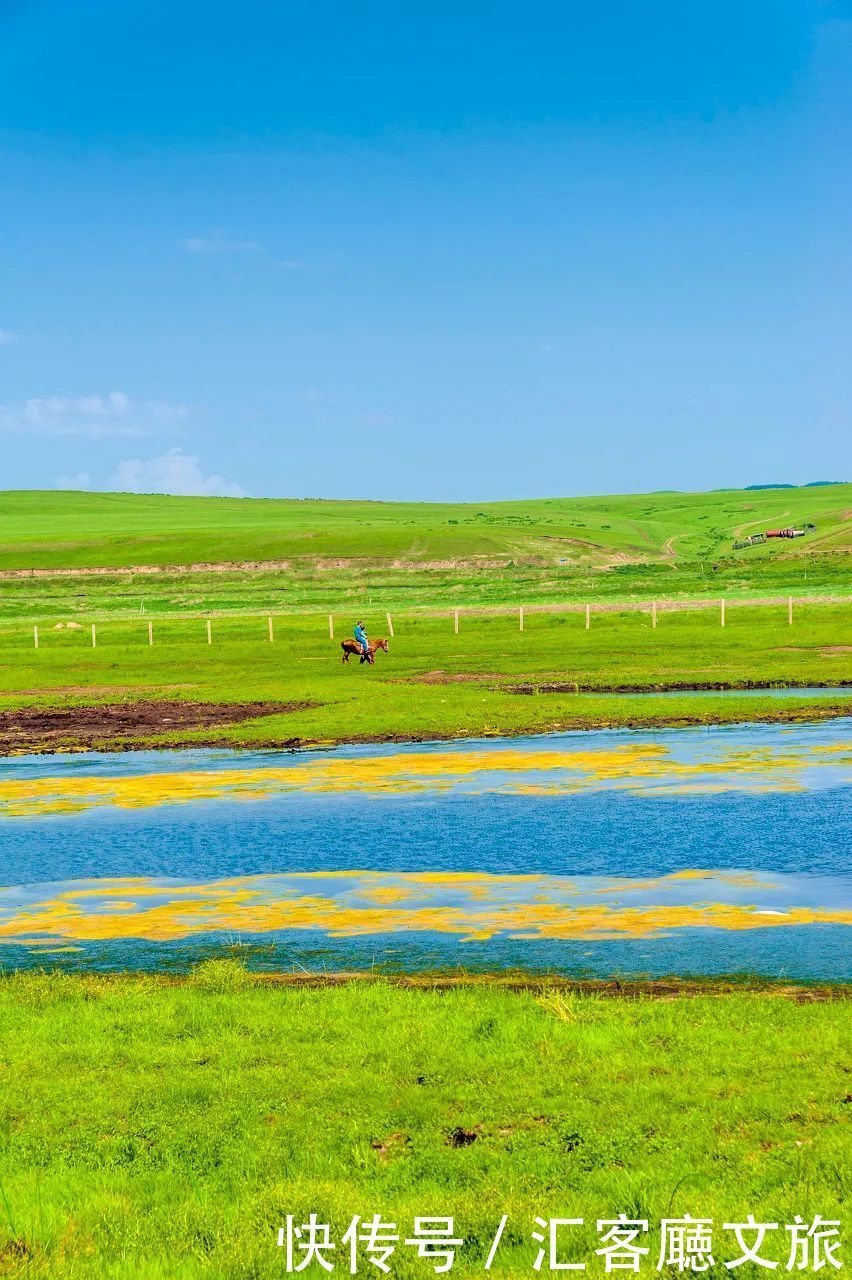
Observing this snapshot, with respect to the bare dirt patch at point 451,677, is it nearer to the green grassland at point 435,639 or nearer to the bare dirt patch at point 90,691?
the green grassland at point 435,639

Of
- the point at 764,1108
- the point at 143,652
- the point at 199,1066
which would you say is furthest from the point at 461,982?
the point at 143,652

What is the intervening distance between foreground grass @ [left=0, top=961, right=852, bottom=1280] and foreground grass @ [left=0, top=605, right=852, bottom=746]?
31.3m

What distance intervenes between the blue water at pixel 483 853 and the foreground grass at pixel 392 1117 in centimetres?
246

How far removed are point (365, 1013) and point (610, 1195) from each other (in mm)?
5736

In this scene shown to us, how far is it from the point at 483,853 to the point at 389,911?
191 inches

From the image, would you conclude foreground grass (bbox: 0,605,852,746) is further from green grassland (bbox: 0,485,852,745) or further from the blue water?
the blue water

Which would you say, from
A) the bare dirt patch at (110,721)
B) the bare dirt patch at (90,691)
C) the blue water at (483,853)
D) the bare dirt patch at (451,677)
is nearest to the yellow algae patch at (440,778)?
the blue water at (483,853)

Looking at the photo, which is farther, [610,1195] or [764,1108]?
[764,1108]

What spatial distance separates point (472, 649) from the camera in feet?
258

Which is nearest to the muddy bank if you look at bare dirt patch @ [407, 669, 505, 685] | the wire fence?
bare dirt patch @ [407, 669, 505, 685]

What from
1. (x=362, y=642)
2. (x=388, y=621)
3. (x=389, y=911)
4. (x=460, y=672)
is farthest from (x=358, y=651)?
(x=389, y=911)

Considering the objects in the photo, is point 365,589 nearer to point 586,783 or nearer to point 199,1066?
point 586,783

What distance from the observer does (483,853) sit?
2766cm

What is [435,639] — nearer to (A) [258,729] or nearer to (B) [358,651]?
(B) [358,651]
